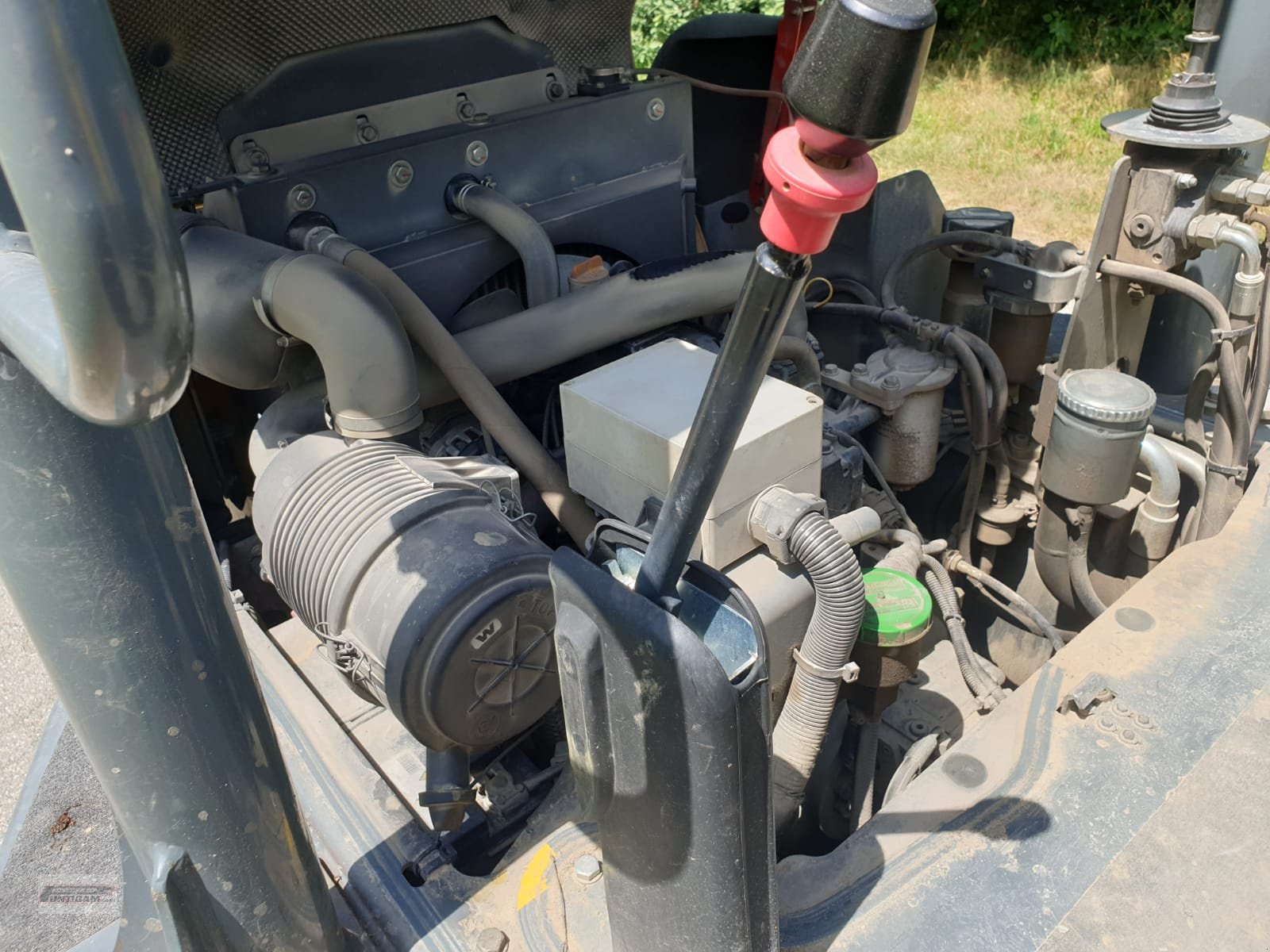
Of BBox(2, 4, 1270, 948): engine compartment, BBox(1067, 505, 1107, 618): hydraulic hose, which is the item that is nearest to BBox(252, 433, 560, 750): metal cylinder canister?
BBox(2, 4, 1270, 948): engine compartment

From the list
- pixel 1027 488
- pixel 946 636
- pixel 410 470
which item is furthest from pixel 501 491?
pixel 1027 488

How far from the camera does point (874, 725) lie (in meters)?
1.56

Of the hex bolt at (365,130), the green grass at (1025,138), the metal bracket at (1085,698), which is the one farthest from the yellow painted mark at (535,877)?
the green grass at (1025,138)

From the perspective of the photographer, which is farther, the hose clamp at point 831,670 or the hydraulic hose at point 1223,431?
the hydraulic hose at point 1223,431

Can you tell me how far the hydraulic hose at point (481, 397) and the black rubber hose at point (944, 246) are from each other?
36.2 inches

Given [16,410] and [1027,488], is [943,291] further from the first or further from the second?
[16,410]

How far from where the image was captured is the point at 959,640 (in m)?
1.63

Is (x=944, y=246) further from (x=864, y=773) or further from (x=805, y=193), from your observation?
(x=805, y=193)

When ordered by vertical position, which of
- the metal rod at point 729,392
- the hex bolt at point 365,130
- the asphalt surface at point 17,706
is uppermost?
the metal rod at point 729,392

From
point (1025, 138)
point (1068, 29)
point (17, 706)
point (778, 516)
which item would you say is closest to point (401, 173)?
point (778, 516)

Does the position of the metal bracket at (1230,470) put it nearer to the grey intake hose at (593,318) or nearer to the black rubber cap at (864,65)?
the grey intake hose at (593,318)

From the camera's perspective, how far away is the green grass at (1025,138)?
6.16 meters

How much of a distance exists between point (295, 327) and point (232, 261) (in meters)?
0.15

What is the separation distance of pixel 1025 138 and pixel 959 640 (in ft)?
21.3
